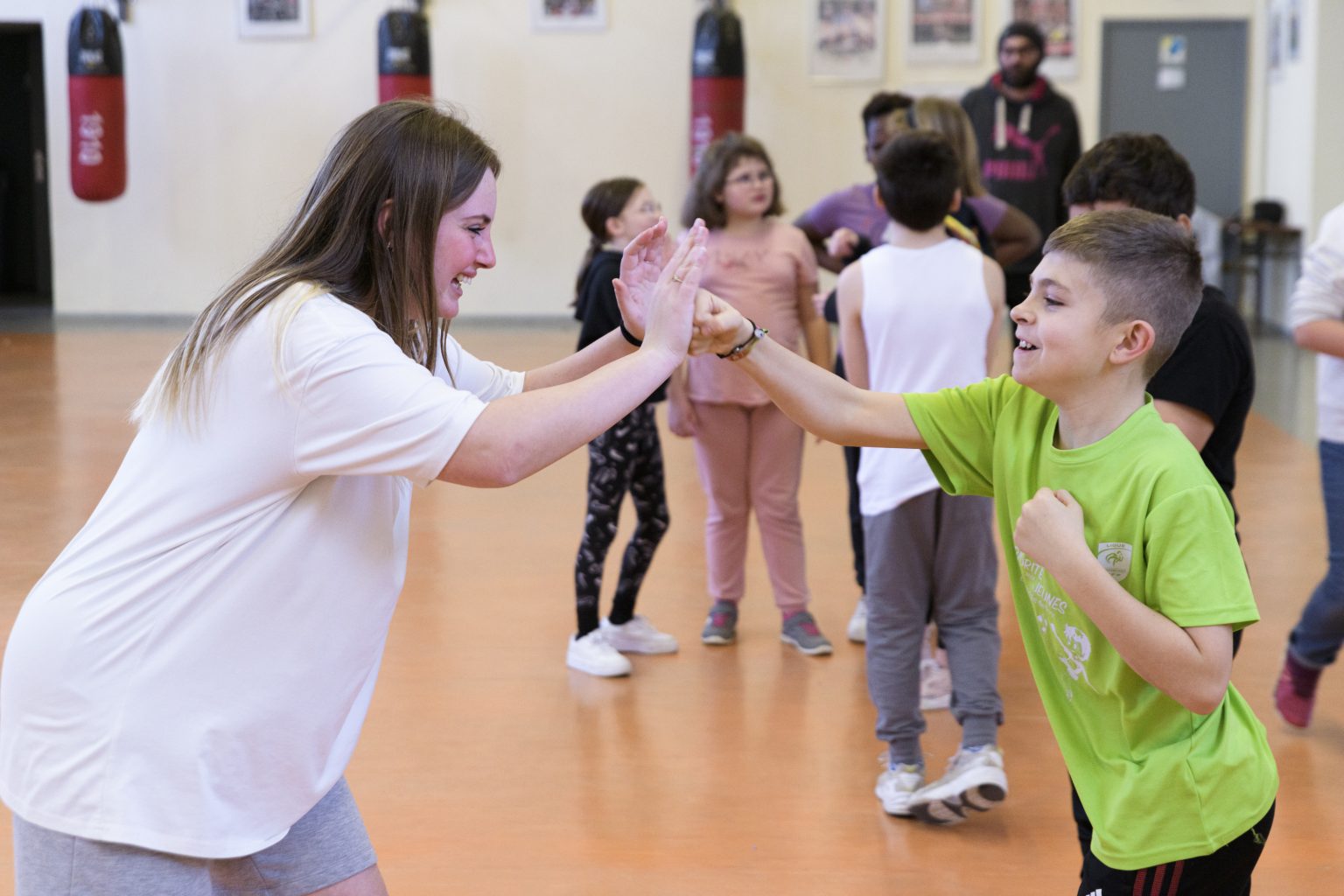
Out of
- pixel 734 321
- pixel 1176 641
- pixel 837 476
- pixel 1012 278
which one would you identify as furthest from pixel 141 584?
pixel 837 476

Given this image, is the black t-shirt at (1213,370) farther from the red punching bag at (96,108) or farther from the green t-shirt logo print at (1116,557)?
the red punching bag at (96,108)

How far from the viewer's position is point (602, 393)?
154 centimetres

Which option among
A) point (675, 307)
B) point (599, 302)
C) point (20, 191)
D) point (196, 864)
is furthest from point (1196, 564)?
point (20, 191)

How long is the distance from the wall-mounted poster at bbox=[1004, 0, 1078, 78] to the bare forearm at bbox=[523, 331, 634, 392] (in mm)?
9046

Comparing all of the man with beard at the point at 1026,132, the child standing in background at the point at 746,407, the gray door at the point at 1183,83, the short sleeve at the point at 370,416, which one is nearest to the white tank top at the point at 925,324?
the child standing in background at the point at 746,407

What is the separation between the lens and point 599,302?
144 inches

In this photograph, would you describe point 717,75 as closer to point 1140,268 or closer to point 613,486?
point 613,486

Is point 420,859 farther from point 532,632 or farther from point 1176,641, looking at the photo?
point 1176,641

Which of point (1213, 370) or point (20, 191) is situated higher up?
point (20, 191)

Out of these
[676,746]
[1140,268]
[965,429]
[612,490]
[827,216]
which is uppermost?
[827,216]

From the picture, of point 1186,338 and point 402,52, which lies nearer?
point 1186,338

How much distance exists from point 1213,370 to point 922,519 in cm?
77

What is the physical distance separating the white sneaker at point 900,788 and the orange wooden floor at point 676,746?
3 centimetres

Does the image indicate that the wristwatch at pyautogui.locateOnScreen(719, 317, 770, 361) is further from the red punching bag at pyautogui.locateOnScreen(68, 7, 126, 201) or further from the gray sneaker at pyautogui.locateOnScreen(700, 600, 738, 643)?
the red punching bag at pyautogui.locateOnScreen(68, 7, 126, 201)
